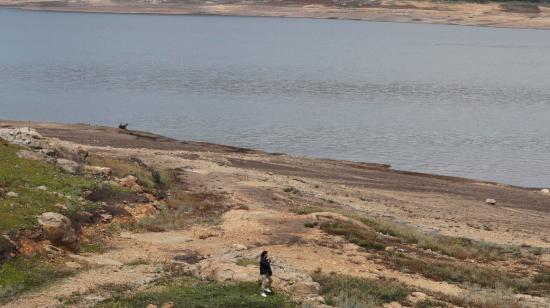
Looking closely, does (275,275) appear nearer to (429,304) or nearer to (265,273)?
(265,273)

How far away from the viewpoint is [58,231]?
22812 millimetres

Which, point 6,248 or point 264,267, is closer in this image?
point 264,267

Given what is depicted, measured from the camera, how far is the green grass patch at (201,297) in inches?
726

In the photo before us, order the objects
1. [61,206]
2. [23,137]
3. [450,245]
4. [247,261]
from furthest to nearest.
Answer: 1. [23,137]
2. [450,245]
3. [61,206]
4. [247,261]

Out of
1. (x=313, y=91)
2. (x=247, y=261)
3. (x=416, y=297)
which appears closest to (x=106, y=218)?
(x=247, y=261)

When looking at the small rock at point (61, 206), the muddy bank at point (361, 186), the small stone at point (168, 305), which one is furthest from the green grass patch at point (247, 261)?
the muddy bank at point (361, 186)

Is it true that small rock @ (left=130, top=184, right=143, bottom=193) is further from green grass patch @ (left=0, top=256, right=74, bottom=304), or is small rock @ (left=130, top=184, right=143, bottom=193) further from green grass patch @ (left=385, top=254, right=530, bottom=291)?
green grass patch @ (left=385, top=254, right=530, bottom=291)

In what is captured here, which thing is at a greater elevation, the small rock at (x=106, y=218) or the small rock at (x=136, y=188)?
the small rock at (x=106, y=218)

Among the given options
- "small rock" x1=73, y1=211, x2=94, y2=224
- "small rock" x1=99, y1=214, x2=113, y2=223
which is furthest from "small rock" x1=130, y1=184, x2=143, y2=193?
"small rock" x1=73, y1=211, x2=94, y2=224

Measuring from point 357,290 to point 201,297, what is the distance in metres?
4.16

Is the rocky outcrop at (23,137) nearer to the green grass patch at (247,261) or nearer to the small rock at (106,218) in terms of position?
the small rock at (106,218)

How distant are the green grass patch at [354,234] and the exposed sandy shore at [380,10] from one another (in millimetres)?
148774

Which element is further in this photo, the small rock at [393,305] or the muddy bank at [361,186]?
the muddy bank at [361,186]

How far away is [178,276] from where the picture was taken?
69.6 feet
